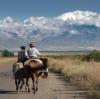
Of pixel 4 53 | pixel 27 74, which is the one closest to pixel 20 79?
pixel 27 74

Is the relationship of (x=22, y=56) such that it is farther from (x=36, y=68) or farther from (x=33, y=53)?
(x=36, y=68)

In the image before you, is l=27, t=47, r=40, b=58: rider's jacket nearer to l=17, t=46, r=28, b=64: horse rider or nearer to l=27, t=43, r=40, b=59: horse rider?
l=27, t=43, r=40, b=59: horse rider

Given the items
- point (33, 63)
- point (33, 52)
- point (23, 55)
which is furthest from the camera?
point (23, 55)

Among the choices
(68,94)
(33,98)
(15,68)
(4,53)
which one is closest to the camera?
(33,98)

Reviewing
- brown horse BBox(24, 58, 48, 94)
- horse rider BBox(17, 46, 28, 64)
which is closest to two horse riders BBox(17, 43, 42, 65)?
horse rider BBox(17, 46, 28, 64)

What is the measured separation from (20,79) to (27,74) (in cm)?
52

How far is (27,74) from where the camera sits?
21.8 metres

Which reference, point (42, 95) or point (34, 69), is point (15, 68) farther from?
point (42, 95)

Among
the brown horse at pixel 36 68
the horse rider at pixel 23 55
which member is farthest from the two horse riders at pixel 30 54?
the brown horse at pixel 36 68

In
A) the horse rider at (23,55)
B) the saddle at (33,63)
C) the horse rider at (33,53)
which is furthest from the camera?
the horse rider at (23,55)

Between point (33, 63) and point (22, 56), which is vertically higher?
point (22, 56)

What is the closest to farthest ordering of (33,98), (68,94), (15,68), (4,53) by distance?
(33,98), (68,94), (15,68), (4,53)

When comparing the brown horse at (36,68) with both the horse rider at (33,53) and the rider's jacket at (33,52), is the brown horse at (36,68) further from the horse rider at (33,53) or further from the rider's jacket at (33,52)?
the rider's jacket at (33,52)

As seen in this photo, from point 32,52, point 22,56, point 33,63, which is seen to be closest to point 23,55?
point 22,56
